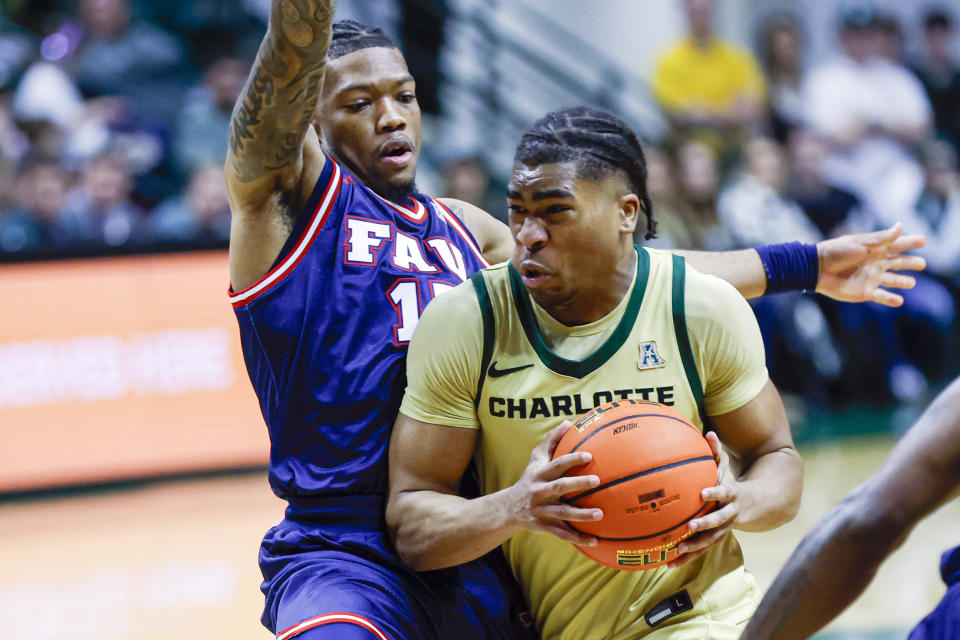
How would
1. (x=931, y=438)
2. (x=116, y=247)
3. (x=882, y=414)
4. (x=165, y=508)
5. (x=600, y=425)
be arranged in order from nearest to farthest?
(x=931, y=438)
(x=600, y=425)
(x=165, y=508)
(x=116, y=247)
(x=882, y=414)

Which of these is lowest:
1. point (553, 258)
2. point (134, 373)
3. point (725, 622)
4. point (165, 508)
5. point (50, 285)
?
point (165, 508)

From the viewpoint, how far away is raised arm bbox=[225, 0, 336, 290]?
3088 mm

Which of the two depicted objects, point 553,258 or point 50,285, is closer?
point 553,258

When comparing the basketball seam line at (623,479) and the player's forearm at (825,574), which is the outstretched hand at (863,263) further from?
the player's forearm at (825,574)

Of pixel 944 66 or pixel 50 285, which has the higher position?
pixel 944 66

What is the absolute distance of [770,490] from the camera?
9.73ft

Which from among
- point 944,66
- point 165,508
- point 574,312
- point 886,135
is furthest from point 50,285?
point 944,66

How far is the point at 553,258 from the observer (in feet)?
9.78

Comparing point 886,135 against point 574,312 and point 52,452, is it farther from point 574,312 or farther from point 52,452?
point 574,312

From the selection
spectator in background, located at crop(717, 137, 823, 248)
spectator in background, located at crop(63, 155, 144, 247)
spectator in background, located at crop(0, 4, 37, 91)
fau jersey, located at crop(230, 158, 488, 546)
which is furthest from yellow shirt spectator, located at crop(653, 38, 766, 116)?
fau jersey, located at crop(230, 158, 488, 546)

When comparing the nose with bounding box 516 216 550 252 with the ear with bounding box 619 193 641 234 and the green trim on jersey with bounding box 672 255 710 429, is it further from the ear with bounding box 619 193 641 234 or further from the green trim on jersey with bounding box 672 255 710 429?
the green trim on jersey with bounding box 672 255 710 429

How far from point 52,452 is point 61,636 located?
289cm

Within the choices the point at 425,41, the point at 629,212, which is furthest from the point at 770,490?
the point at 425,41

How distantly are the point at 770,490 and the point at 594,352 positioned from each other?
577 mm
